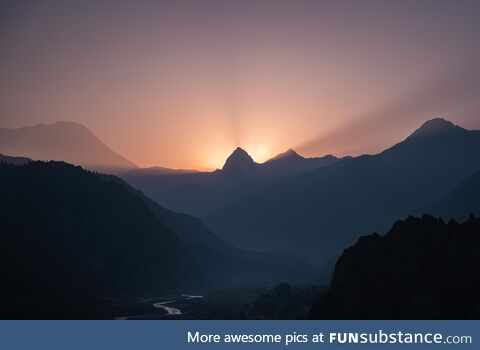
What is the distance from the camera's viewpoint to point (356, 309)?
109500 millimetres

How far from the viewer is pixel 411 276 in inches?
4331

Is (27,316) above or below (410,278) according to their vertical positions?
below

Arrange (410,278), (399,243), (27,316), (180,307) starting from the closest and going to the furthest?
(410,278), (399,243), (27,316), (180,307)

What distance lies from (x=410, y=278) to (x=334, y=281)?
17.8m

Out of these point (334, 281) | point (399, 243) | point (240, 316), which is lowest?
point (240, 316)

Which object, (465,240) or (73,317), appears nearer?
(465,240)

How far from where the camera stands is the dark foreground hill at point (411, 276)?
10388 cm

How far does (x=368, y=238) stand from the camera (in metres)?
127

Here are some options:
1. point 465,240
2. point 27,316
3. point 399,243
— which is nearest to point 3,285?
point 27,316

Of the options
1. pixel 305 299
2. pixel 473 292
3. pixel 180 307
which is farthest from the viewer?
pixel 180 307

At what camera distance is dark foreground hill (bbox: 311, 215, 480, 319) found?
104m

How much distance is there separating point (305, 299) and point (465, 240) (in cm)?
7615
